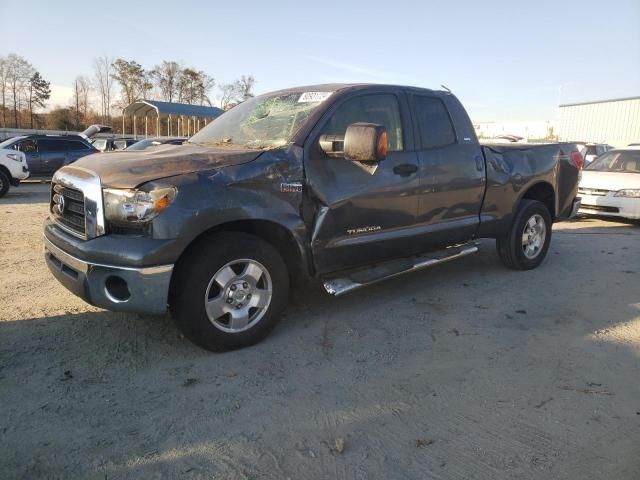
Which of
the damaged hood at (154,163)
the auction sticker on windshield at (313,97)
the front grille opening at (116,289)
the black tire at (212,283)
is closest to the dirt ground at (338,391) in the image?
the black tire at (212,283)

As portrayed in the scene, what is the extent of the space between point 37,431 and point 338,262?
227 cm

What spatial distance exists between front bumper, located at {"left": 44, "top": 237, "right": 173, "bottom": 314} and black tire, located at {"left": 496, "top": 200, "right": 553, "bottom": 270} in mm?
4015

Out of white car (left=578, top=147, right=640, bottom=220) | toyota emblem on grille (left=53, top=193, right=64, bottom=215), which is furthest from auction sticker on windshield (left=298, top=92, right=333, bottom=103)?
white car (left=578, top=147, right=640, bottom=220)

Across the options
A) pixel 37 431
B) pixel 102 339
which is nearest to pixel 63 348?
pixel 102 339

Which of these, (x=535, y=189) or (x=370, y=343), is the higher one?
(x=535, y=189)

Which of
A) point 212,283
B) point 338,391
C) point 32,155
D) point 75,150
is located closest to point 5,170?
point 32,155

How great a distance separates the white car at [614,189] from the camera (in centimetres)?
912

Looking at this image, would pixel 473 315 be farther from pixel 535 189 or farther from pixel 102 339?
pixel 102 339

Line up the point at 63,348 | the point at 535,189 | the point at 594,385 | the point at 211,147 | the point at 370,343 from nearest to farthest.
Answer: the point at 594,385 → the point at 63,348 → the point at 370,343 → the point at 211,147 → the point at 535,189

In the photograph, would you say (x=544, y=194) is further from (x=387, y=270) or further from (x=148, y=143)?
(x=148, y=143)

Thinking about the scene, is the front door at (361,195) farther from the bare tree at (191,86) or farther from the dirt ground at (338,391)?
the bare tree at (191,86)

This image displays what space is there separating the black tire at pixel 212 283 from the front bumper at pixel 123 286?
133mm

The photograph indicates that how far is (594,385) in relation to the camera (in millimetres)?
3158

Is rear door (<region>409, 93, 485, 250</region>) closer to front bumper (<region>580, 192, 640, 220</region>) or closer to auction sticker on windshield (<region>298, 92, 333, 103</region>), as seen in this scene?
auction sticker on windshield (<region>298, 92, 333, 103</region>)
